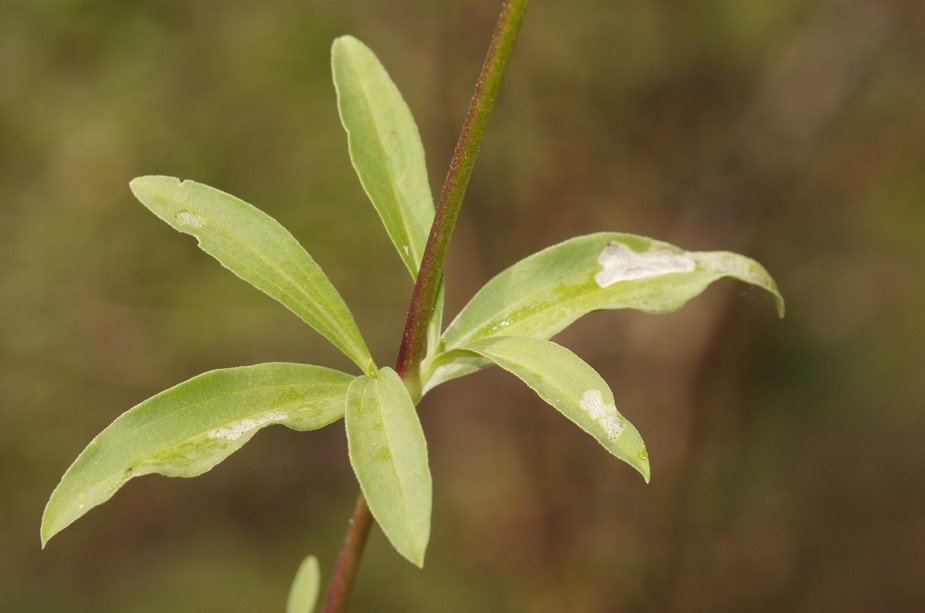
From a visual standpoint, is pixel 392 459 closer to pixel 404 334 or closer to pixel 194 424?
pixel 404 334

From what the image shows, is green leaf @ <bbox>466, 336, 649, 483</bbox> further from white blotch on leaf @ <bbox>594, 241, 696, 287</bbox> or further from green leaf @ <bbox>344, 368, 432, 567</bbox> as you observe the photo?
white blotch on leaf @ <bbox>594, 241, 696, 287</bbox>

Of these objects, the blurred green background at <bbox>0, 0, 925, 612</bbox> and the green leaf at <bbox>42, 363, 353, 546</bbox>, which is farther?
the blurred green background at <bbox>0, 0, 925, 612</bbox>

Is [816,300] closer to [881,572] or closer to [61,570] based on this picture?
[881,572]

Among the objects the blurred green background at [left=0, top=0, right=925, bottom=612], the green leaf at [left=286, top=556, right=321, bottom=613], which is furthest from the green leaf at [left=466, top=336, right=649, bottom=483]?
the blurred green background at [left=0, top=0, right=925, bottom=612]

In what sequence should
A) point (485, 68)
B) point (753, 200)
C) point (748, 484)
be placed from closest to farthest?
1. point (485, 68)
2. point (753, 200)
3. point (748, 484)

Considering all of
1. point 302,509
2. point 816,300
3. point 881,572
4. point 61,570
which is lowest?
point 61,570

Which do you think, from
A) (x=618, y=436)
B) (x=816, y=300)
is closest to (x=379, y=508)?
(x=618, y=436)
